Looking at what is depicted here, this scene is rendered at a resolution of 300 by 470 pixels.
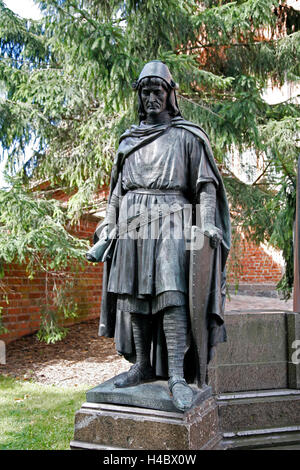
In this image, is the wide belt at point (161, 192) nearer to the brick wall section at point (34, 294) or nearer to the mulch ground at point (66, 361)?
the mulch ground at point (66, 361)

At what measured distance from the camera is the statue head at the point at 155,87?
2666 millimetres

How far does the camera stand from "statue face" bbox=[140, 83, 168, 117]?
2697mm

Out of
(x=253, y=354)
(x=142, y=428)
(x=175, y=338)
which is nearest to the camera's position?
(x=142, y=428)

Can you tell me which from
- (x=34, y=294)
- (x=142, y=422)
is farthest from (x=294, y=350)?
(x=34, y=294)

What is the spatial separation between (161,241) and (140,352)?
2.41 feet

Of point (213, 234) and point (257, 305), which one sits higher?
point (213, 234)

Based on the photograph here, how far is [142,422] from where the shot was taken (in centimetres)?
230

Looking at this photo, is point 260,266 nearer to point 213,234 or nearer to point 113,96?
point 113,96

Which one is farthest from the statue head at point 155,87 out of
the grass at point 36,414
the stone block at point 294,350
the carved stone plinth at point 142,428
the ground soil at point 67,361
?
the ground soil at point 67,361

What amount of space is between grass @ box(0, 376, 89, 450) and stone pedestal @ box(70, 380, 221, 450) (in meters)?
1.41

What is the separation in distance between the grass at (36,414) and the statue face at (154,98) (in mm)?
2869

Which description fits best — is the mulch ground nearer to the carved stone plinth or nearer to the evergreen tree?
the evergreen tree

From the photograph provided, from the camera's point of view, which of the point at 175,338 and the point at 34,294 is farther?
the point at 34,294
